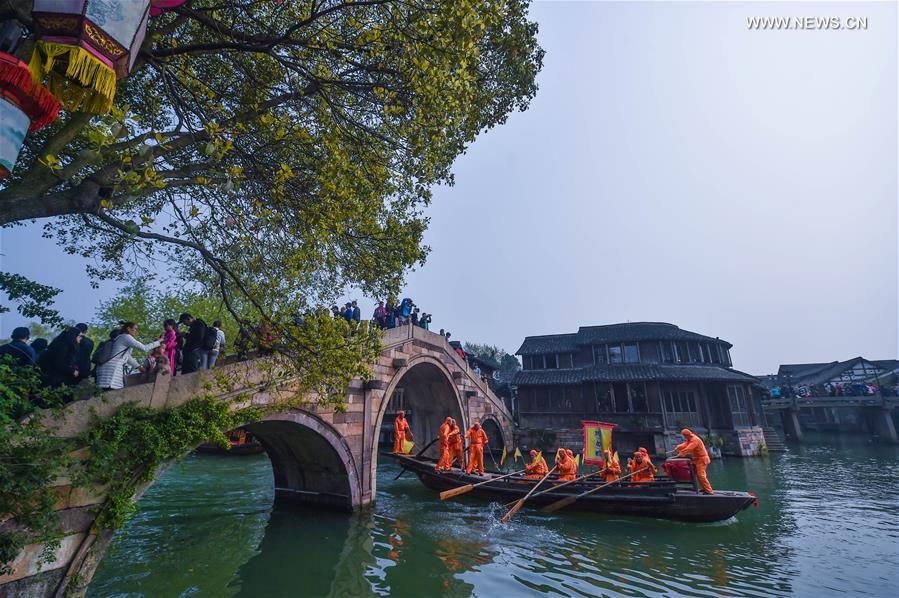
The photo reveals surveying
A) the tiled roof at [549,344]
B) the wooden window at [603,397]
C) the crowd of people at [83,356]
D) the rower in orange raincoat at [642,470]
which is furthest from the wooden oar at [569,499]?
the tiled roof at [549,344]

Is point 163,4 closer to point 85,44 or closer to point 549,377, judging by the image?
point 85,44

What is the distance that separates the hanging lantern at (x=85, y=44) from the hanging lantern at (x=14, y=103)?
93 millimetres

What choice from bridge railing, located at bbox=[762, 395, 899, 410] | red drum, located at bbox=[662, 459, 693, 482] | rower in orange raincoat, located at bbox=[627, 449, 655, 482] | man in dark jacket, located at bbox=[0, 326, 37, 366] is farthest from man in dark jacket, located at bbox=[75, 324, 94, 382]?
bridge railing, located at bbox=[762, 395, 899, 410]

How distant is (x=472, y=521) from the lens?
10.9 meters

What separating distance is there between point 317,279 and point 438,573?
22.3 feet

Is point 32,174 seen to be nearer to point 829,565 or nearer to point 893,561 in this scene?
point 829,565

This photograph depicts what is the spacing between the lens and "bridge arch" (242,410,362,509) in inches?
396

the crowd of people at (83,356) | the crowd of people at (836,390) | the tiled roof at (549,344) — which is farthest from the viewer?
the tiled roof at (549,344)

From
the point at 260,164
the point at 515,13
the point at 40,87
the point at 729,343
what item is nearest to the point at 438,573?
the point at 260,164

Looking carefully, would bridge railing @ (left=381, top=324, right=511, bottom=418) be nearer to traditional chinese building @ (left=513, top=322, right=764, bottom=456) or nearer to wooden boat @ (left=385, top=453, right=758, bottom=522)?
wooden boat @ (left=385, top=453, right=758, bottom=522)

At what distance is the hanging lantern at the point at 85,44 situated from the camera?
129 inches

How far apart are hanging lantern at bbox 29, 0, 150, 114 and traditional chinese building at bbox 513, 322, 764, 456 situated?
25293 mm

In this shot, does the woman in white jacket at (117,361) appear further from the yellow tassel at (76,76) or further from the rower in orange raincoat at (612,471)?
the rower in orange raincoat at (612,471)

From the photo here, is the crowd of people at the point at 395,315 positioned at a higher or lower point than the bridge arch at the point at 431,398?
higher
